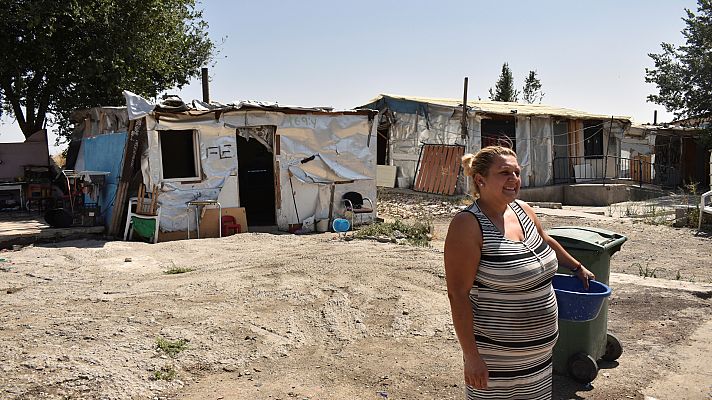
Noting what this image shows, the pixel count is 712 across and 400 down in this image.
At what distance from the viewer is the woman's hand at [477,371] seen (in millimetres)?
2594

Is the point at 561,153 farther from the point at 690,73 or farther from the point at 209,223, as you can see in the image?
the point at 209,223

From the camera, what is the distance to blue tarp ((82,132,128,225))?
1167 cm

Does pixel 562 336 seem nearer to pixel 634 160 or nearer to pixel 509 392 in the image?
pixel 509 392

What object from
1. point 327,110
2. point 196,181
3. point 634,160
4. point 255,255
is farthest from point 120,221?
point 634,160

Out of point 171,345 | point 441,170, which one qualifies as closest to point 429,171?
point 441,170

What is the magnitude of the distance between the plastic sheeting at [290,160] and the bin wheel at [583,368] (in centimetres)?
855

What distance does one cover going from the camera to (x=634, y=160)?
22516 millimetres

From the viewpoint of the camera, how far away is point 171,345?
16.0 ft

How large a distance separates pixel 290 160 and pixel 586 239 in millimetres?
8651

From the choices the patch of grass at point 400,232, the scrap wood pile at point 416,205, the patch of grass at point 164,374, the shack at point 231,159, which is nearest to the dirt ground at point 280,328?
the patch of grass at point 164,374

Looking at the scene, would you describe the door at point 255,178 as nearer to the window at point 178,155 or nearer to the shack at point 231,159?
the shack at point 231,159

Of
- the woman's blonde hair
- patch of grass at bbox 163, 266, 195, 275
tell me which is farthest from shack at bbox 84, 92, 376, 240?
the woman's blonde hair

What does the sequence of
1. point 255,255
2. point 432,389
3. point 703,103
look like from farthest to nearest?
point 703,103 → point 255,255 → point 432,389

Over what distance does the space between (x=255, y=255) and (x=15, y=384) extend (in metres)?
5.29
